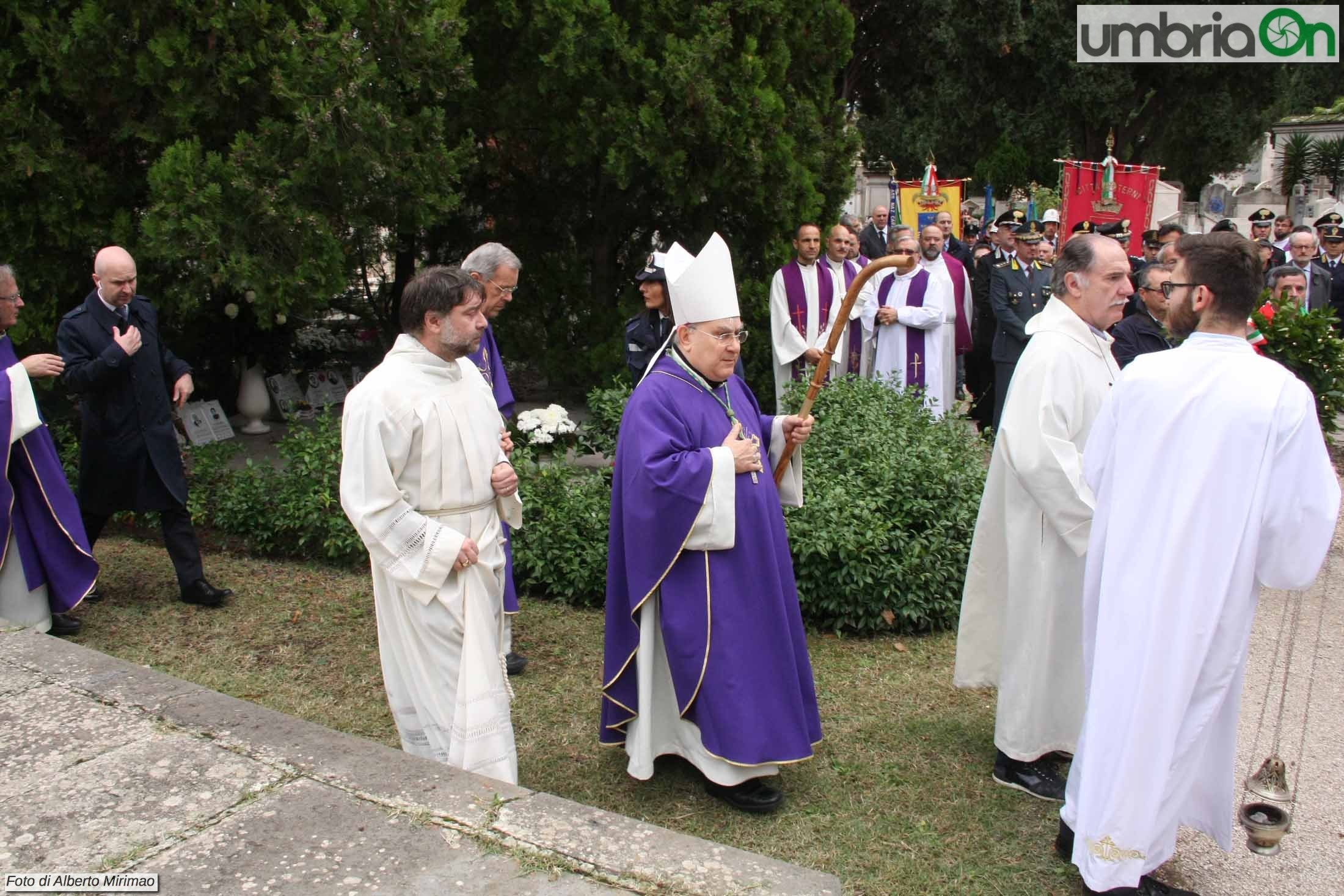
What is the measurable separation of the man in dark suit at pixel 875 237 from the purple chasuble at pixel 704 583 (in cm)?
830

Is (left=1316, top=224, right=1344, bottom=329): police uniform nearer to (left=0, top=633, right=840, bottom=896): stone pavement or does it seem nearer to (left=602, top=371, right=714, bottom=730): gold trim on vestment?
(left=602, top=371, right=714, bottom=730): gold trim on vestment

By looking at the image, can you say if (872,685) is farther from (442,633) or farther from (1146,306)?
(1146,306)

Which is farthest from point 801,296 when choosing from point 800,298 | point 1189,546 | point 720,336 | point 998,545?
point 1189,546

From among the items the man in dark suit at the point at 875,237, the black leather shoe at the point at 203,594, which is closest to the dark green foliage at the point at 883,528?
the black leather shoe at the point at 203,594

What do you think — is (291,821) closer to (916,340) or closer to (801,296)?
(801,296)

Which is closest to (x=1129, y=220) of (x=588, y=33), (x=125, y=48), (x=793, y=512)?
(x=588, y=33)

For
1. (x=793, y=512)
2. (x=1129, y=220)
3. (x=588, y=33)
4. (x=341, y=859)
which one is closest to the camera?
(x=341, y=859)

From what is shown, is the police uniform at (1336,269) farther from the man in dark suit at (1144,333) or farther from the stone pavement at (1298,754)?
the man in dark suit at (1144,333)

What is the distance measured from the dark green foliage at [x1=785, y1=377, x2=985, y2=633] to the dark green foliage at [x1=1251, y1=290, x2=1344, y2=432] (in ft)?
5.70

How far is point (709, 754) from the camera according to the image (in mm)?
3799

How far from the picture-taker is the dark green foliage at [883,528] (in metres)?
5.47

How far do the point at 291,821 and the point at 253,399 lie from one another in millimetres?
7889

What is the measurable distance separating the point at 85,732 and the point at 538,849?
1.56 m

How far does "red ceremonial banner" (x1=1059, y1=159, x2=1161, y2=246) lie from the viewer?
49.1ft
